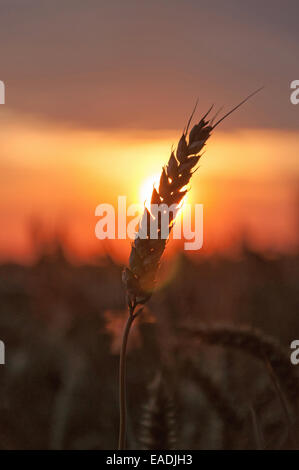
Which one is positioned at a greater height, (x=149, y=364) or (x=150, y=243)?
(x=150, y=243)

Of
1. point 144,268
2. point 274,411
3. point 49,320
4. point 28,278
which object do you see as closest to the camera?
point 144,268

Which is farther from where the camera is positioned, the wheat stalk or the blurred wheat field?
the blurred wheat field

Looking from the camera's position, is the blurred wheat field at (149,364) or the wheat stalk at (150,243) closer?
the wheat stalk at (150,243)

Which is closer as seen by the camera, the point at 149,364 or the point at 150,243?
the point at 150,243

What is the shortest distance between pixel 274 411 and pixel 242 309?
137 centimetres

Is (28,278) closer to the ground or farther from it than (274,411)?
farther from it

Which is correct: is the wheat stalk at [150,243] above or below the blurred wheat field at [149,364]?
above

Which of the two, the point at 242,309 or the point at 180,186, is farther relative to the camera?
the point at 242,309

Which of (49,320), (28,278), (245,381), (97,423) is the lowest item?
(97,423)

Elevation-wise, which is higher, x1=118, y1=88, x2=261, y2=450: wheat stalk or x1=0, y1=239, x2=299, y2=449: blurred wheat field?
x1=118, y1=88, x2=261, y2=450: wheat stalk
